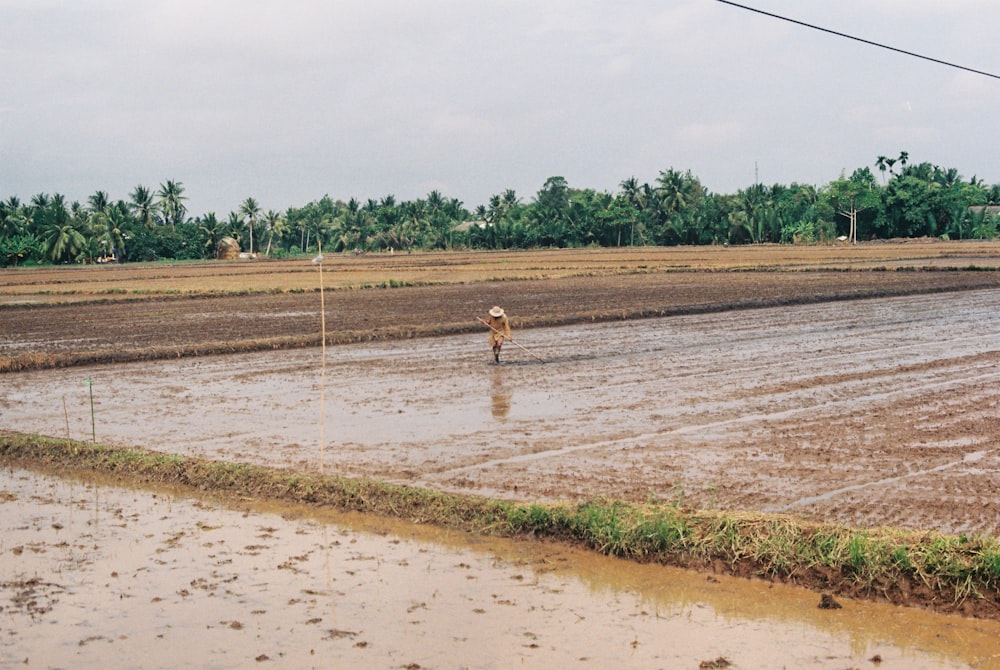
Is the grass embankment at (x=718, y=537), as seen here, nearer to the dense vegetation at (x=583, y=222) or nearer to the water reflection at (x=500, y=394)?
the water reflection at (x=500, y=394)

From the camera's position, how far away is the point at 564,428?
393 inches

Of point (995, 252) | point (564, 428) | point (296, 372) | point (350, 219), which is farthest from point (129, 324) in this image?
point (350, 219)

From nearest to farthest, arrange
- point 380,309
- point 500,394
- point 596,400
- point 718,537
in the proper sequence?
point 718,537
point 596,400
point 500,394
point 380,309

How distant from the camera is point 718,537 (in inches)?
237

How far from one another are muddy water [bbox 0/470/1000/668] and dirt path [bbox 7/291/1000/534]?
1.39 meters

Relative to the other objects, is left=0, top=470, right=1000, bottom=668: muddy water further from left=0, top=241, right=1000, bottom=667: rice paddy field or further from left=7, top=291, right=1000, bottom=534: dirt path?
left=7, top=291, right=1000, bottom=534: dirt path

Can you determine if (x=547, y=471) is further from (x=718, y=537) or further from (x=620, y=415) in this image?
(x=620, y=415)

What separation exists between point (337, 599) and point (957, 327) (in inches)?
638

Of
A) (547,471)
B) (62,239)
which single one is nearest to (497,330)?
(547,471)

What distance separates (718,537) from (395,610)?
1.94m

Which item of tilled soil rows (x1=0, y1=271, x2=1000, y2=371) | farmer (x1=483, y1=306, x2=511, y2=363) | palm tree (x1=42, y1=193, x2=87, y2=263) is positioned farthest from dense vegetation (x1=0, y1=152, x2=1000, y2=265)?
farmer (x1=483, y1=306, x2=511, y2=363)

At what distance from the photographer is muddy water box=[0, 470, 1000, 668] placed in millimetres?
4754

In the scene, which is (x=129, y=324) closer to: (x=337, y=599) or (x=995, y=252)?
(x=337, y=599)

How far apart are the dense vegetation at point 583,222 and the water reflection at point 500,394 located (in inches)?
2234
